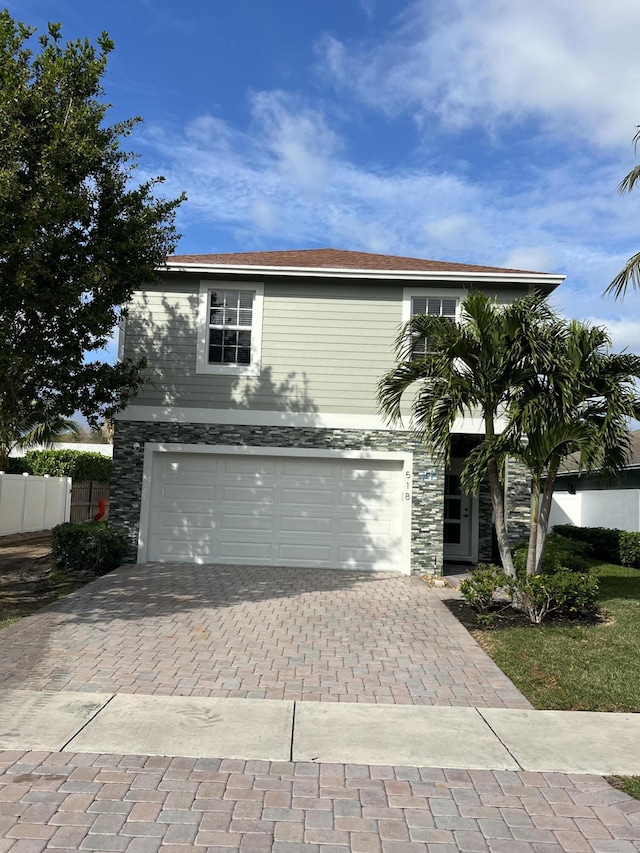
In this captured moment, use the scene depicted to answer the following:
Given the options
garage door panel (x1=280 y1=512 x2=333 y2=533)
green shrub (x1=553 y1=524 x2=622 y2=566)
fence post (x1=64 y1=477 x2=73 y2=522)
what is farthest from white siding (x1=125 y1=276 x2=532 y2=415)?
fence post (x1=64 y1=477 x2=73 y2=522)

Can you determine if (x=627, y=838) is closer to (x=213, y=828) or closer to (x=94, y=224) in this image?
(x=213, y=828)

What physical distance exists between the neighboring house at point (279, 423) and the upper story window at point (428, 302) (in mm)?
28

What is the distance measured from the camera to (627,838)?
3752 mm

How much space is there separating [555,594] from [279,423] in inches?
253

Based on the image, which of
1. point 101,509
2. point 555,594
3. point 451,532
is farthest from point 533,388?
point 101,509

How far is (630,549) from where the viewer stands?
15438mm

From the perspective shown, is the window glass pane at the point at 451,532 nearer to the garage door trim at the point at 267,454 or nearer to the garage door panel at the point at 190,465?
the garage door trim at the point at 267,454

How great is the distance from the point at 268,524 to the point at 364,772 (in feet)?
30.4

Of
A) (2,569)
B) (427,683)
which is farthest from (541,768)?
(2,569)

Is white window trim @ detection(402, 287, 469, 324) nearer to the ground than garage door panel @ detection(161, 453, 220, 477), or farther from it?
farther from it

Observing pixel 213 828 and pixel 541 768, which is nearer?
pixel 213 828

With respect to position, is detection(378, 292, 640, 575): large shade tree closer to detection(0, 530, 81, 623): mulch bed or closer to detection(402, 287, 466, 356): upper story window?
detection(402, 287, 466, 356): upper story window

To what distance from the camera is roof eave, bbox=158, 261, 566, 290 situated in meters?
13.4

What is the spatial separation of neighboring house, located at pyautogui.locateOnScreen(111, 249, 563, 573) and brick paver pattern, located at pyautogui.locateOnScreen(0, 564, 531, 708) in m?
2.00
